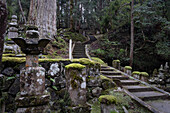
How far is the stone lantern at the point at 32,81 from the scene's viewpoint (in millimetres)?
1924

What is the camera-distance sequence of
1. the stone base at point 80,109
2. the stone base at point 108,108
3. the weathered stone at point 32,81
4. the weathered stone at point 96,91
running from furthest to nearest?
the weathered stone at point 96,91 < the stone base at point 80,109 < the stone base at point 108,108 < the weathered stone at point 32,81

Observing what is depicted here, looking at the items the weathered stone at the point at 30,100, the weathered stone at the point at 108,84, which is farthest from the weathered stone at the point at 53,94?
the weathered stone at the point at 108,84

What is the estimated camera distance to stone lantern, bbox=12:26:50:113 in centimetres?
192

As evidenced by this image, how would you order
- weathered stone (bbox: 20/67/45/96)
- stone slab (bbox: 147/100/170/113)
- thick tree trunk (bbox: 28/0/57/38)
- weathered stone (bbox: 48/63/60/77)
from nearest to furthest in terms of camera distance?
weathered stone (bbox: 20/67/45/96) < weathered stone (bbox: 48/63/60/77) < stone slab (bbox: 147/100/170/113) < thick tree trunk (bbox: 28/0/57/38)

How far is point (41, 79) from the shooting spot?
2.13 meters

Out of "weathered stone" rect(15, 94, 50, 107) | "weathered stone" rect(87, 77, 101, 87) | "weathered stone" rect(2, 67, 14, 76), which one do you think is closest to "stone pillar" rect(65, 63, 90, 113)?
"weathered stone" rect(15, 94, 50, 107)

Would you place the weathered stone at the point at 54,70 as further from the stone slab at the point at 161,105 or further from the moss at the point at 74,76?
the stone slab at the point at 161,105

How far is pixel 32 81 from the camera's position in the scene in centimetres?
203

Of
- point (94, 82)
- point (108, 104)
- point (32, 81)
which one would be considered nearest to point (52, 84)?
point (32, 81)

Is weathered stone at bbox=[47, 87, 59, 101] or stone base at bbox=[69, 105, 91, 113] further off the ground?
weathered stone at bbox=[47, 87, 59, 101]

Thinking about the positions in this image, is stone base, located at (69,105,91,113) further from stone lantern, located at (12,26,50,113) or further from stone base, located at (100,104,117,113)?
stone lantern, located at (12,26,50,113)

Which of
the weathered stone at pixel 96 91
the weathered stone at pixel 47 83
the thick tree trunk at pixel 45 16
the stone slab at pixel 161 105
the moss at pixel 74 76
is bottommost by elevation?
the stone slab at pixel 161 105

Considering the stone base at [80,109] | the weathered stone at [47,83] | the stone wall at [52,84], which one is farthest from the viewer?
the weathered stone at [47,83]

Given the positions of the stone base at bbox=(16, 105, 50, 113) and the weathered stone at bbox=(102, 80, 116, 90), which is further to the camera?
the weathered stone at bbox=(102, 80, 116, 90)
